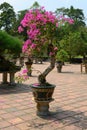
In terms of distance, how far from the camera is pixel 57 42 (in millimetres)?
6129

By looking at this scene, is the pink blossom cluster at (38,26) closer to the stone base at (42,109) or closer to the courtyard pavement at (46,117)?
the stone base at (42,109)

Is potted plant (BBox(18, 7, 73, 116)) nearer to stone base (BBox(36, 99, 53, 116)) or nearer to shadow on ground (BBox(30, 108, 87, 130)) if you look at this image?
stone base (BBox(36, 99, 53, 116))

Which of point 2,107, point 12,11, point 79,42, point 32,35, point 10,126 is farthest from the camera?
point 12,11

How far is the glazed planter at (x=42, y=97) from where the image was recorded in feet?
18.8

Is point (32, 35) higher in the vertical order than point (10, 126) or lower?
higher

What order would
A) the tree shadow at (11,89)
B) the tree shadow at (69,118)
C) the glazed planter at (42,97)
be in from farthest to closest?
1. the tree shadow at (11,89)
2. the glazed planter at (42,97)
3. the tree shadow at (69,118)

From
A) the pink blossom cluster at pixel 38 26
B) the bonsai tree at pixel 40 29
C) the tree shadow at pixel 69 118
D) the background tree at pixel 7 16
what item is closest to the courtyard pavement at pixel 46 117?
the tree shadow at pixel 69 118

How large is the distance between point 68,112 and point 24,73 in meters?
1.32

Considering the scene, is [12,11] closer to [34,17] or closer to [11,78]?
[11,78]

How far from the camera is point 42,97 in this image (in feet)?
18.9

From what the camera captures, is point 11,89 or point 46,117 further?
point 11,89

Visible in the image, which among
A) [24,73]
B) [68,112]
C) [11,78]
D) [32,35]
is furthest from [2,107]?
[11,78]

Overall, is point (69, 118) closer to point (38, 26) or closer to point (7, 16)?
point (38, 26)

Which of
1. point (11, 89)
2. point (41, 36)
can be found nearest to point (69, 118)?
point (41, 36)
